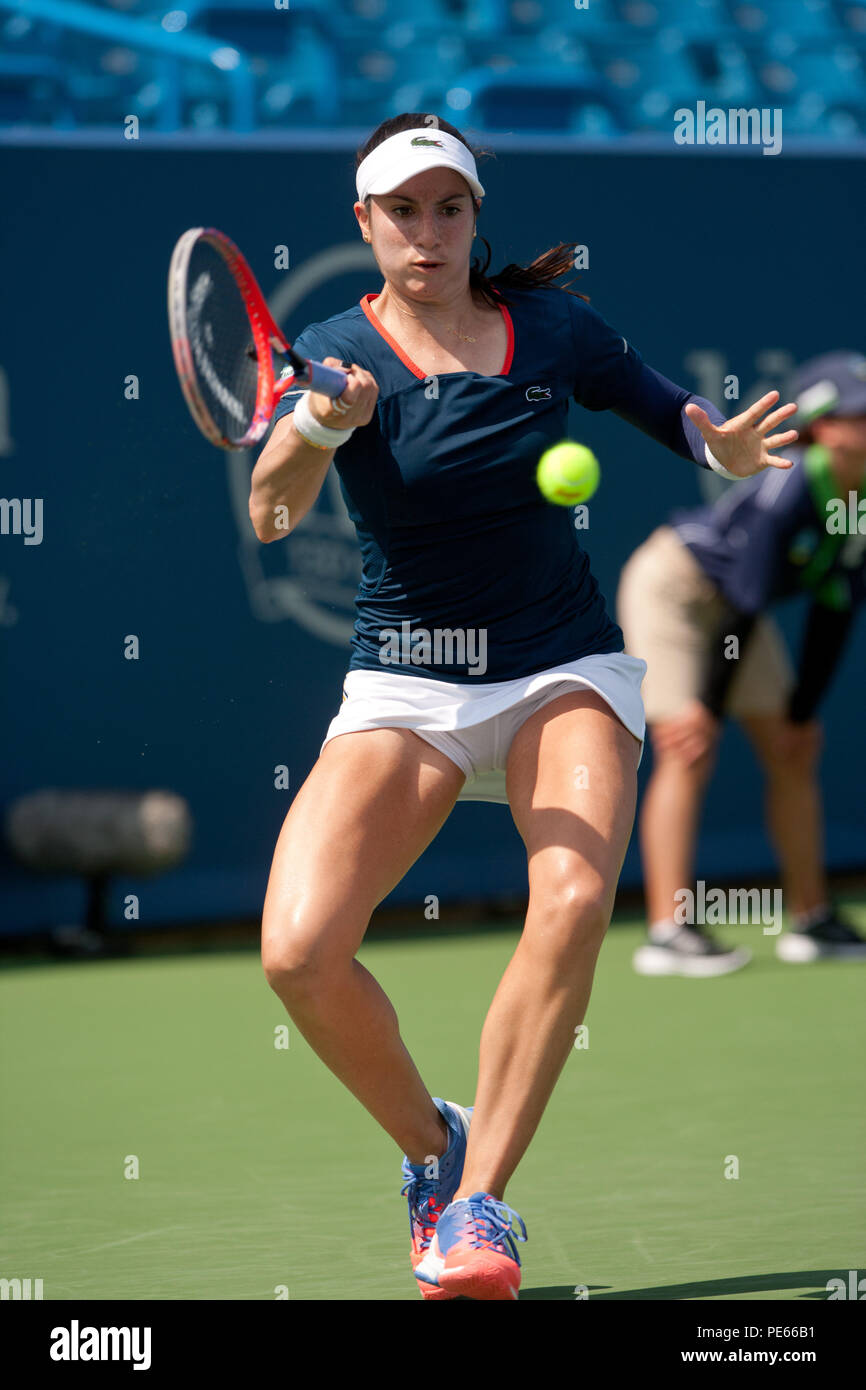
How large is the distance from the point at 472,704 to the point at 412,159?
91cm

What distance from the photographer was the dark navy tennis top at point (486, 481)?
3.33 metres

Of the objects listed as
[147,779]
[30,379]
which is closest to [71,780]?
[147,779]

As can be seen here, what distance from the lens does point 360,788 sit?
3.30 m

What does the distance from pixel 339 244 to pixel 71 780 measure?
212 centimetres

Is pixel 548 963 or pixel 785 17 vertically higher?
pixel 785 17

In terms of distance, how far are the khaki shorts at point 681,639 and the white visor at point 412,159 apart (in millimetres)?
3369

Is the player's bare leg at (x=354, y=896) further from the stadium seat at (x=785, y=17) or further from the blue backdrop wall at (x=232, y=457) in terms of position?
the stadium seat at (x=785, y=17)

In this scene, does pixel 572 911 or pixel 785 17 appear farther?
pixel 785 17

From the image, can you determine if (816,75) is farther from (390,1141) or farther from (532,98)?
(390,1141)

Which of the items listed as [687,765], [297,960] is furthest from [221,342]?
[687,765]

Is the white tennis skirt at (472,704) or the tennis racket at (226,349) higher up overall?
the tennis racket at (226,349)

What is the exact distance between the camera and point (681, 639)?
666 centimetres
